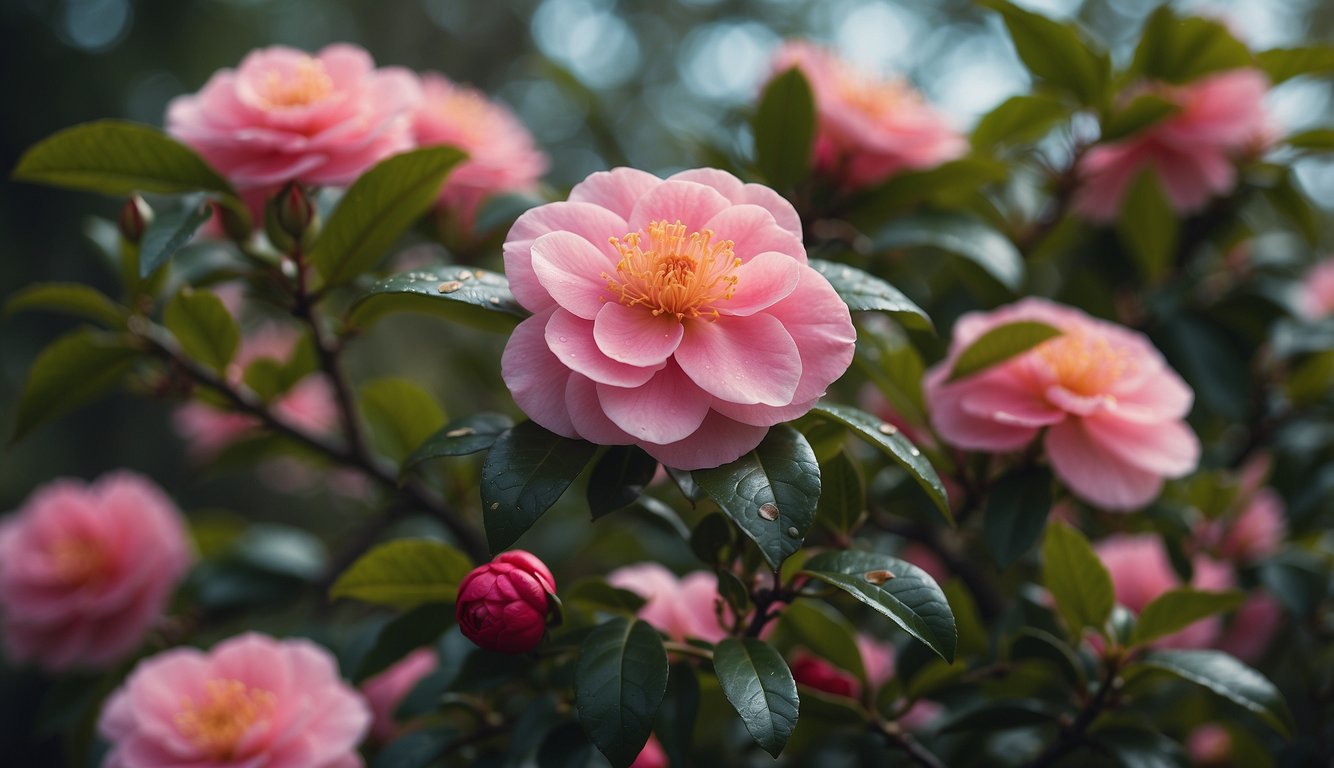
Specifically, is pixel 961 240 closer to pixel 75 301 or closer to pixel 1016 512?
pixel 1016 512

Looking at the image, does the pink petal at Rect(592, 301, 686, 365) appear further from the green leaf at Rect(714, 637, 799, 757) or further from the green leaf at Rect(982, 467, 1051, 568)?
the green leaf at Rect(982, 467, 1051, 568)

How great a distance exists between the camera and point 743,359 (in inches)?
27.4

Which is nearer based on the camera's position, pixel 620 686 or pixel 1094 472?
pixel 620 686

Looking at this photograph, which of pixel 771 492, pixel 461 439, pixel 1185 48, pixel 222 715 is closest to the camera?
pixel 771 492

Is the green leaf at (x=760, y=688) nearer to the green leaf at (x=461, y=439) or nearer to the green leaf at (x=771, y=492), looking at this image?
the green leaf at (x=771, y=492)

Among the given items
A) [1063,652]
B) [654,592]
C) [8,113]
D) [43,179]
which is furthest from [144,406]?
[1063,652]

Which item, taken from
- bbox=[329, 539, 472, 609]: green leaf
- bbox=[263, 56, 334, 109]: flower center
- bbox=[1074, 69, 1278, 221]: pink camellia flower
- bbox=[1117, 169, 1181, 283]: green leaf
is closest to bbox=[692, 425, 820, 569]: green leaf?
bbox=[329, 539, 472, 609]: green leaf

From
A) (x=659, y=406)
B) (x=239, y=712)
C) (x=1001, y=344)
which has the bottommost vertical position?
(x=239, y=712)

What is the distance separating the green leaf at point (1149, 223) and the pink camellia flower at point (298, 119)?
3.43ft

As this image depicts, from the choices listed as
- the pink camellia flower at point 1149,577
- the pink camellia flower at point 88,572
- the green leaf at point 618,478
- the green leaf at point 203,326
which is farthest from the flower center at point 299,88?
the pink camellia flower at point 1149,577

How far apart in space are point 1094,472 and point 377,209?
2.47ft

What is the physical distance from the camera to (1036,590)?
44.1 inches

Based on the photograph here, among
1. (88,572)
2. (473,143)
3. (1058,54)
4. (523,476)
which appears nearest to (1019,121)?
(1058,54)

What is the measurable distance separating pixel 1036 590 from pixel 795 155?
0.60 meters
